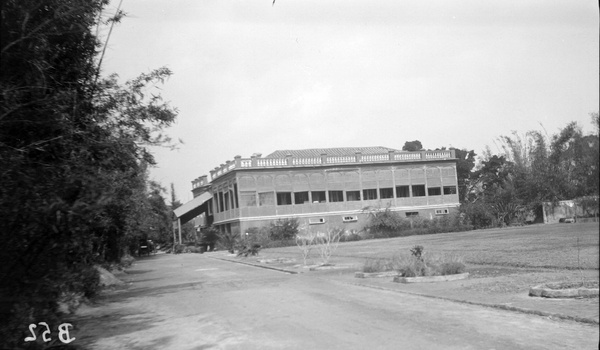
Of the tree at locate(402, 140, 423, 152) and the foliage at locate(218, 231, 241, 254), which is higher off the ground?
the tree at locate(402, 140, 423, 152)

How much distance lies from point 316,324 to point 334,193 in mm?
53669

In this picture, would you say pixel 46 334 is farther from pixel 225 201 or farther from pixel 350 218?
pixel 225 201

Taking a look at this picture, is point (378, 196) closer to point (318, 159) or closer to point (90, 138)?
point (318, 159)

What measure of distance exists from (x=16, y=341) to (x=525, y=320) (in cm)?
775

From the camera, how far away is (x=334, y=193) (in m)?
63.7

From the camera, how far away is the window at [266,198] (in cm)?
5991

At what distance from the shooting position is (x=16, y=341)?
25.1 feet

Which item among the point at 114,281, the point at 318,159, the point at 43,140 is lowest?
the point at 114,281

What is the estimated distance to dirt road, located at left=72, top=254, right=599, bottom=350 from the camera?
8.23m

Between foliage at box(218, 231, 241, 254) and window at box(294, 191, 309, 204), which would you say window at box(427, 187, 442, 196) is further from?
foliage at box(218, 231, 241, 254)

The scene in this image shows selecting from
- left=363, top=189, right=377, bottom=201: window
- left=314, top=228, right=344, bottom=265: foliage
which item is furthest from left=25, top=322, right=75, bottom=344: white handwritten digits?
left=363, top=189, right=377, bottom=201: window

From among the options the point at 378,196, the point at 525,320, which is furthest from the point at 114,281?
the point at 378,196

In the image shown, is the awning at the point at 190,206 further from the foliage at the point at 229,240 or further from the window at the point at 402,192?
the window at the point at 402,192

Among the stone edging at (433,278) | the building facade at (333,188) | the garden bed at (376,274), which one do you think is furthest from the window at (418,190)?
the stone edging at (433,278)
